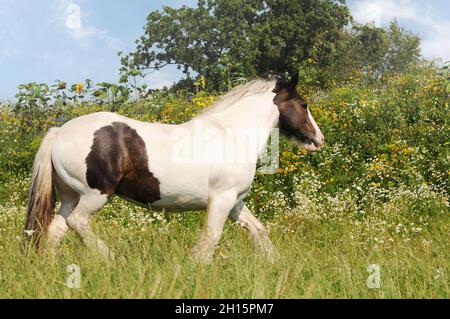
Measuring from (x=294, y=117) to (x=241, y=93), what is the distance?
0.58m

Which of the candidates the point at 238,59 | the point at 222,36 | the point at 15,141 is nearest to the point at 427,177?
the point at 15,141

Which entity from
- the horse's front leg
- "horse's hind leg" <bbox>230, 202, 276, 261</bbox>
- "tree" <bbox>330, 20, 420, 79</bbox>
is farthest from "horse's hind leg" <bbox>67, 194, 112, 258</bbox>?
"tree" <bbox>330, 20, 420, 79</bbox>

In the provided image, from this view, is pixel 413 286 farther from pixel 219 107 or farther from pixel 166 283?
pixel 219 107

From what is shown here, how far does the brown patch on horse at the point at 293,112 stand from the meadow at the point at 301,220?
3.57 feet

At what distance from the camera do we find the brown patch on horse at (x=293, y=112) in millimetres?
5957

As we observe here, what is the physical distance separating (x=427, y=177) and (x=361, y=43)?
40.0m

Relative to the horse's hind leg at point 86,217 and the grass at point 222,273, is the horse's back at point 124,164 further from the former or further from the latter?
the grass at point 222,273

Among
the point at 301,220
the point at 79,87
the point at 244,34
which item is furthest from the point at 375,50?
the point at 301,220

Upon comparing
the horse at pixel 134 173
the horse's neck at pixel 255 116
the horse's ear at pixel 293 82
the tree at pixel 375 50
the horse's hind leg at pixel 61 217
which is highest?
the tree at pixel 375 50

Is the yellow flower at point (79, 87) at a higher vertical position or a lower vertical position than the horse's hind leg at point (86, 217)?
higher

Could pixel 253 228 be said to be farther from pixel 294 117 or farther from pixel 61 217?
pixel 61 217

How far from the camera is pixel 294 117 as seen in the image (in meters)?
5.99

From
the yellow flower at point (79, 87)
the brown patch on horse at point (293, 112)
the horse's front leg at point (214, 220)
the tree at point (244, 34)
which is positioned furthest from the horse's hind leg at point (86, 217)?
the tree at point (244, 34)

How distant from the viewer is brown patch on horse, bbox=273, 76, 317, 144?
19.5 feet
